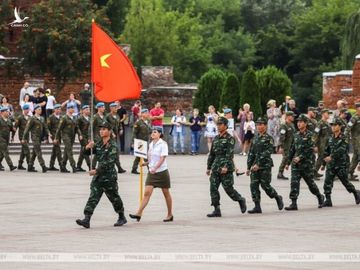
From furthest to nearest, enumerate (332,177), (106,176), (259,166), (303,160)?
(332,177) < (303,160) < (259,166) < (106,176)

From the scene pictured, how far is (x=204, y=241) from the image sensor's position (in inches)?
792

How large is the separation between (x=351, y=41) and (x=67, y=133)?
92.0ft

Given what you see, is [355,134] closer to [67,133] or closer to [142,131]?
[142,131]

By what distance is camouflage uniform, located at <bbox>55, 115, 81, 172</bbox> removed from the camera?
123ft

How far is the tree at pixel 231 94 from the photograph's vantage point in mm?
53969

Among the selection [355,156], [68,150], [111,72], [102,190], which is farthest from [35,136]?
[102,190]

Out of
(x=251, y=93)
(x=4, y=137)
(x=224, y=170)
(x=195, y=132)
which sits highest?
(x=224, y=170)

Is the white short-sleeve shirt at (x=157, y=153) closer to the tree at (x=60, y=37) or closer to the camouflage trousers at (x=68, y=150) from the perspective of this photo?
the camouflage trousers at (x=68, y=150)

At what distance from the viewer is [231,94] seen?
5406 centimetres

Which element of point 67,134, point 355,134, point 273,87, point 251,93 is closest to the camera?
point 355,134

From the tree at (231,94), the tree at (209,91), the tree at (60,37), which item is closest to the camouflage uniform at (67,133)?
the tree at (231,94)

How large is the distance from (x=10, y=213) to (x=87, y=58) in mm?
37203

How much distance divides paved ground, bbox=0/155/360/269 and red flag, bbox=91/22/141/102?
207 cm

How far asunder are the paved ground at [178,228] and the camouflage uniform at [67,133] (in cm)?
587
